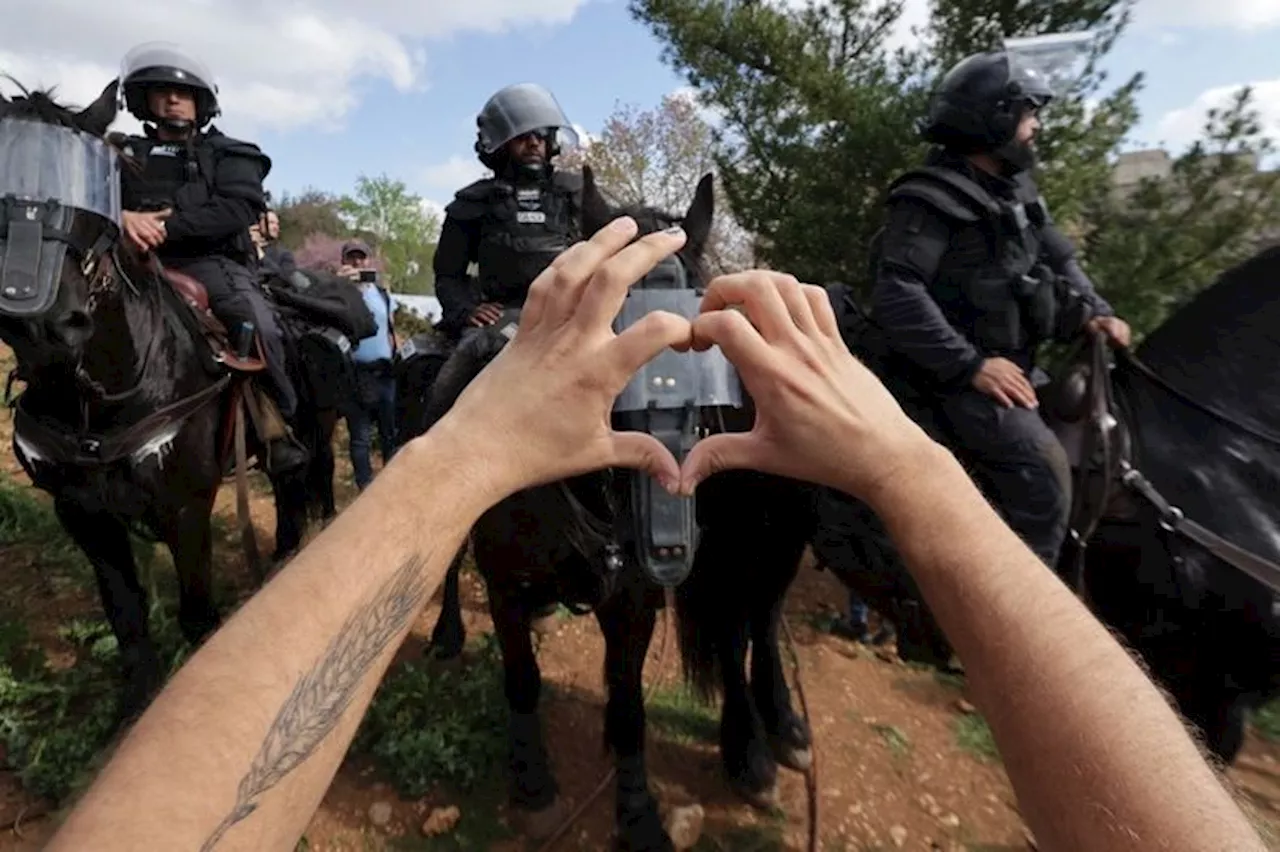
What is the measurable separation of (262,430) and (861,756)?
3885mm

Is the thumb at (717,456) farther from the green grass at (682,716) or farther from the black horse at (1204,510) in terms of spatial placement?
the green grass at (682,716)

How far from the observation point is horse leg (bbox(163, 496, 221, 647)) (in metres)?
4.01

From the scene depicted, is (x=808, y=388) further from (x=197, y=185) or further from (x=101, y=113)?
(x=197, y=185)

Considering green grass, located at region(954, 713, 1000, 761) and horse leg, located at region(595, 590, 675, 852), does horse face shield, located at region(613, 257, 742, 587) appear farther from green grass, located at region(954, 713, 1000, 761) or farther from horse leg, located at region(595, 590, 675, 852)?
green grass, located at region(954, 713, 1000, 761)

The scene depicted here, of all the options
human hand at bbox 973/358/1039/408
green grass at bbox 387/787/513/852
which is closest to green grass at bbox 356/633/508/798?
green grass at bbox 387/787/513/852

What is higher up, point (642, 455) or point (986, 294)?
point (986, 294)

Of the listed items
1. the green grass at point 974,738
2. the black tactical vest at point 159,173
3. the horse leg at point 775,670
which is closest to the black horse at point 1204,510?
the green grass at point 974,738

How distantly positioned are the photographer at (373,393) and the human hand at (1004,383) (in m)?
5.12

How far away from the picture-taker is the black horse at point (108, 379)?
10.2 ft

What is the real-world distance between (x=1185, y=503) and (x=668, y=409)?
2765 mm

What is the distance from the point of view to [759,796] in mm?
3742

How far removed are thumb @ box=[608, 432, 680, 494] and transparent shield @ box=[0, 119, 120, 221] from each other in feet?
10.5

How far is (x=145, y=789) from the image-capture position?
74 centimetres


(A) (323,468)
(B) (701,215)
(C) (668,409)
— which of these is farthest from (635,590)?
(A) (323,468)
